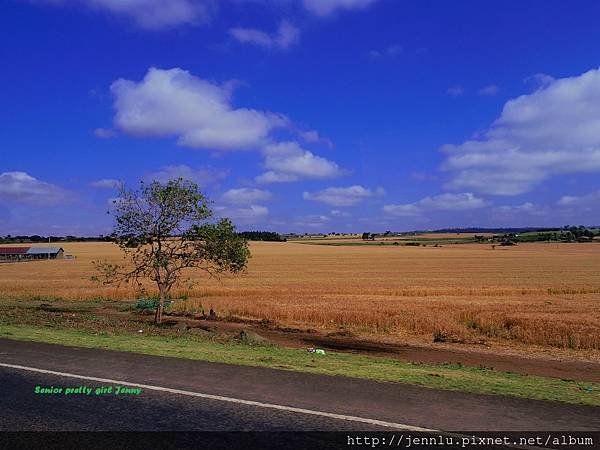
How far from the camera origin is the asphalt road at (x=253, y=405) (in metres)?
6.52

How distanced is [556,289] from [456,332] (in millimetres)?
25883

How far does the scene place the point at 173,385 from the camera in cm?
839

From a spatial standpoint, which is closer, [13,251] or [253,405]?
[253,405]

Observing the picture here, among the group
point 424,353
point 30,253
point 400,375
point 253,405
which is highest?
point 30,253

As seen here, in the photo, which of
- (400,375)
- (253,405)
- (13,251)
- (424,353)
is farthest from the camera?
(13,251)

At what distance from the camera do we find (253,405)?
727 centimetres

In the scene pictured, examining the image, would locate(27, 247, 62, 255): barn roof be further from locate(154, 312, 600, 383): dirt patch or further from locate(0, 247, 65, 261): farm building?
locate(154, 312, 600, 383): dirt patch

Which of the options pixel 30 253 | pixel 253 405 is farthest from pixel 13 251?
pixel 253 405

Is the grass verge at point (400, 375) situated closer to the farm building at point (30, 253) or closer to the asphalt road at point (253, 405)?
the asphalt road at point (253, 405)

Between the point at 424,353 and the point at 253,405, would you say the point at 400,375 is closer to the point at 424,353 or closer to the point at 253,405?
the point at 253,405

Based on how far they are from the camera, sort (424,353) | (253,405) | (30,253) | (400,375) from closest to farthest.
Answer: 1. (253,405)
2. (400,375)
3. (424,353)
4. (30,253)

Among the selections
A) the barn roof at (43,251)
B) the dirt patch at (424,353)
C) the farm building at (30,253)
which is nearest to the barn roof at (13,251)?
the farm building at (30,253)

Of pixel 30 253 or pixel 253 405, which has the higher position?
pixel 30 253

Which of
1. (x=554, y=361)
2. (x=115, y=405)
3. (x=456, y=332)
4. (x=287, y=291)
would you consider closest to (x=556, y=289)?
(x=287, y=291)
